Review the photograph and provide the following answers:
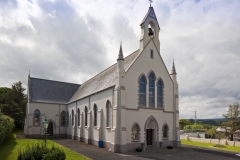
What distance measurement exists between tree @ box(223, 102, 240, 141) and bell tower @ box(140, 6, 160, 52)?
20.9 meters

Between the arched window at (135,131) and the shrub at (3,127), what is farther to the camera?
the arched window at (135,131)

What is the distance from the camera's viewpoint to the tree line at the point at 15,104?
55656mm

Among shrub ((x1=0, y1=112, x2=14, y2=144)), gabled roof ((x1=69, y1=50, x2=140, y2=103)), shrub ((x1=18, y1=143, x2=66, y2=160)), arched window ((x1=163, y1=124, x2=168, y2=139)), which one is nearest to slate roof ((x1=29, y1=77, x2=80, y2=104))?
gabled roof ((x1=69, y1=50, x2=140, y2=103))

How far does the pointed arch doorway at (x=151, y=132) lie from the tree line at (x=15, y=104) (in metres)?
40.3

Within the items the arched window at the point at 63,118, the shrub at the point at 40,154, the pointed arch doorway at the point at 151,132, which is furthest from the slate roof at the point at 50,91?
the shrub at the point at 40,154

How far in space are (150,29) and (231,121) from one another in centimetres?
2375

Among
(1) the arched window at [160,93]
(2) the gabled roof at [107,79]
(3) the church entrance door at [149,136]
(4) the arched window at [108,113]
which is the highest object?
(2) the gabled roof at [107,79]

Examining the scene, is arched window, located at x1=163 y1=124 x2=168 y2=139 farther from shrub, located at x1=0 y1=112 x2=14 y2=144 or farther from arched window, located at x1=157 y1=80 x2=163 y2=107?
shrub, located at x1=0 y1=112 x2=14 y2=144

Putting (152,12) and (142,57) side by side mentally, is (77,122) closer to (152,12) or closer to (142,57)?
(142,57)

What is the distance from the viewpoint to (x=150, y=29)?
104 feet

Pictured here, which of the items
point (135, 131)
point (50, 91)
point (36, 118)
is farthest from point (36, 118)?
point (135, 131)

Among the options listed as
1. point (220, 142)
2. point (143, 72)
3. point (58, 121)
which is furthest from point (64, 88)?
point (220, 142)

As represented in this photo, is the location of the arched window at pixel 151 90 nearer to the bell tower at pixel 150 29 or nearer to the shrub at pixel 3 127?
the bell tower at pixel 150 29

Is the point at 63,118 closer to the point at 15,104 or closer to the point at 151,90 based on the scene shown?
the point at 15,104
